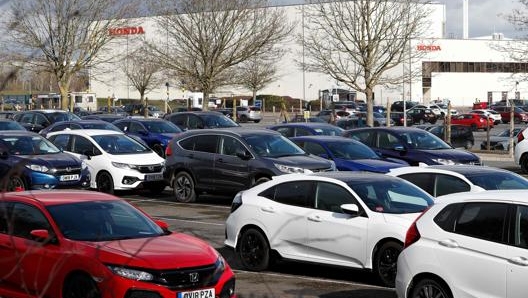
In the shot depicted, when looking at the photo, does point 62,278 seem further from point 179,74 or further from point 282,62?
point 282,62

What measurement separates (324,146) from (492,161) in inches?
504

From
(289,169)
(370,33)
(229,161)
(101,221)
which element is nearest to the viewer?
(101,221)

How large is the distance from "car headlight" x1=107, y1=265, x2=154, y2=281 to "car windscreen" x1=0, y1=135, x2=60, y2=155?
1204 centimetres

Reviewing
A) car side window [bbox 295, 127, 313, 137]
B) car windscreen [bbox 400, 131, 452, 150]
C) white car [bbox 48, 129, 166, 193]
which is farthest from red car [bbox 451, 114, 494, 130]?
white car [bbox 48, 129, 166, 193]

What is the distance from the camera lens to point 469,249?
7898mm

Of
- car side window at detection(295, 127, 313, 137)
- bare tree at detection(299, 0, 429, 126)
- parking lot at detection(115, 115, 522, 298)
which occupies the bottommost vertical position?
parking lot at detection(115, 115, 522, 298)

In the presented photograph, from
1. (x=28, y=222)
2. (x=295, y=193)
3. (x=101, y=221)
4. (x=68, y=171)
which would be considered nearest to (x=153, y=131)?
(x=68, y=171)

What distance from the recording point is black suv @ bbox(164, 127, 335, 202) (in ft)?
59.0

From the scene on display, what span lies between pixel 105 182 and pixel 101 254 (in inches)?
504

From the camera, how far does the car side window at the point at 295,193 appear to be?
446 inches

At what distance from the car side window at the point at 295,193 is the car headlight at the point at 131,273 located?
373 centimetres

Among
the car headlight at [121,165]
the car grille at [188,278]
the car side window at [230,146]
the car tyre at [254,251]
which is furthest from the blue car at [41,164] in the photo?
the car grille at [188,278]

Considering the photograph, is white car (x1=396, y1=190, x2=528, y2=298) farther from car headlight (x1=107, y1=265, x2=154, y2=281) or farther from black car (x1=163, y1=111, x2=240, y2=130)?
black car (x1=163, y1=111, x2=240, y2=130)

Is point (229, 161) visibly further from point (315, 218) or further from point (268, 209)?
point (315, 218)
